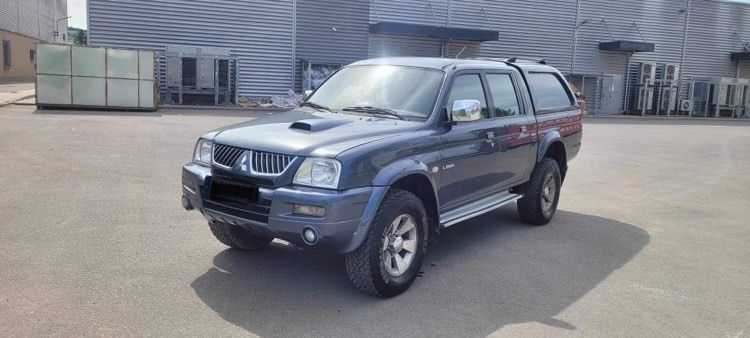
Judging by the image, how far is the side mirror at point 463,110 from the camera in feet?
17.1

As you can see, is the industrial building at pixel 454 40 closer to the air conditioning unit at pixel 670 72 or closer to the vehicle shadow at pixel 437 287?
the air conditioning unit at pixel 670 72

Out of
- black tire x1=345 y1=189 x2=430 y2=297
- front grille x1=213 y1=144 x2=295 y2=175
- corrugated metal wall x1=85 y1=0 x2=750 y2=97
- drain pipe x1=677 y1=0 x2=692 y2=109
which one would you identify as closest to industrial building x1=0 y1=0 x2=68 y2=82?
corrugated metal wall x1=85 y1=0 x2=750 y2=97

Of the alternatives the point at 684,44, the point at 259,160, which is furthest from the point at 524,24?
the point at 259,160

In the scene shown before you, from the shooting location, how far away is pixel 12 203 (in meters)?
6.89

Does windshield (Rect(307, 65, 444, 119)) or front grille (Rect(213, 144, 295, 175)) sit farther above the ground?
windshield (Rect(307, 65, 444, 119))

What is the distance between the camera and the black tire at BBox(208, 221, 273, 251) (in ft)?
17.5

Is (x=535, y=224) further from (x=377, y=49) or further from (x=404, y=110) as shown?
(x=377, y=49)

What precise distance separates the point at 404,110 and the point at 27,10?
60.2 meters

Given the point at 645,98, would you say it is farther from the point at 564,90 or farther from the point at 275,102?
the point at 564,90

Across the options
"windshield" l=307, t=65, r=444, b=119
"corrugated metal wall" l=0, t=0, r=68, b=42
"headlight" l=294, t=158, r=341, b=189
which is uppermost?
"corrugated metal wall" l=0, t=0, r=68, b=42

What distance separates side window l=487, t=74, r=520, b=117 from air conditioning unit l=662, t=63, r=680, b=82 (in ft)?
99.0

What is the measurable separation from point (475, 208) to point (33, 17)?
62596mm

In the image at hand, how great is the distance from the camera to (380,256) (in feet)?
14.8

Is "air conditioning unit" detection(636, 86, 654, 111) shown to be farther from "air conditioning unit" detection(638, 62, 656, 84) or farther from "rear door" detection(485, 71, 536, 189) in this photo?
"rear door" detection(485, 71, 536, 189)
